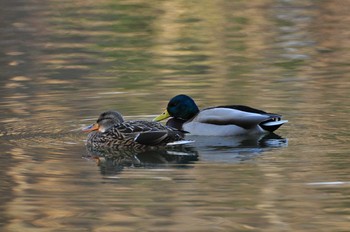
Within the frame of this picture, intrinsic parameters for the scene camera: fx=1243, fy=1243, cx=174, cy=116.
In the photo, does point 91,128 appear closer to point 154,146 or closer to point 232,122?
point 154,146

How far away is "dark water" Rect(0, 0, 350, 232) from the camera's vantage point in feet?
31.8

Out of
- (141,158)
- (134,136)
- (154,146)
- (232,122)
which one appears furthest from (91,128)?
(232,122)

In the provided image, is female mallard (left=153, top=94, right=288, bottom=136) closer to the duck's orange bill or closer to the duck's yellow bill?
the duck's yellow bill

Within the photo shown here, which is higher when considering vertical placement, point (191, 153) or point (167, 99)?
point (167, 99)

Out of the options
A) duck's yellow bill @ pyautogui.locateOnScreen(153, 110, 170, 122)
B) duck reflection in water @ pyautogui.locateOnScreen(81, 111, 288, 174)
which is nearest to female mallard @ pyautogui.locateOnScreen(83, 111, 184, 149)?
duck reflection in water @ pyautogui.locateOnScreen(81, 111, 288, 174)

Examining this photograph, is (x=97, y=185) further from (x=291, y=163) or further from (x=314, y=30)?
(x=314, y=30)

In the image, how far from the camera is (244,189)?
1033 centimetres

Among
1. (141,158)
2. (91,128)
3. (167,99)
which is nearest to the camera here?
(141,158)

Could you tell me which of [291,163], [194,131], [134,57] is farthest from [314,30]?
[291,163]

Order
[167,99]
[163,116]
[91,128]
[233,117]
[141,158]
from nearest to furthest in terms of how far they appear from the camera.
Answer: [141,158], [91,128], [233,117], [163,116], [167,99]

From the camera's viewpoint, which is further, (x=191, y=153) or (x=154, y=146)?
(x=154, y=146)

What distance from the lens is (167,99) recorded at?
1495 cm

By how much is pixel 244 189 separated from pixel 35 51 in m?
10.2

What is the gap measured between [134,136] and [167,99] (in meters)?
2.43
